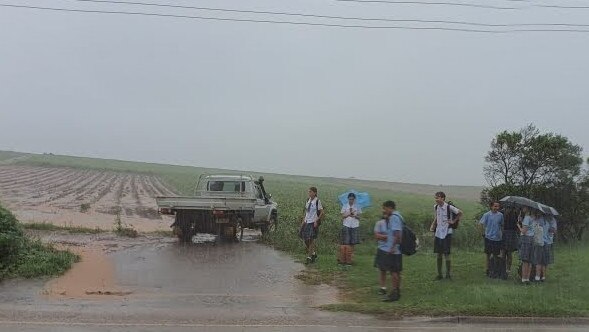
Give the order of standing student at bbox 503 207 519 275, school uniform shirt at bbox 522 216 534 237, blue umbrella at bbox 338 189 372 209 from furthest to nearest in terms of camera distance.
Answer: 1. blue umbrella at bbox 338 189 372 209
2. standing student at bbox 503 207 519 275
3. school uniform shirt at bbox 522 216 534 237

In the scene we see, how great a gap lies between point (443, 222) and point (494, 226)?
3.77ft

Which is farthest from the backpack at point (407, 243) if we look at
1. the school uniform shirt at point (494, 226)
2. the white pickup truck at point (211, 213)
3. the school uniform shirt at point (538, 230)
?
the white pickup truck at point (211, 213)

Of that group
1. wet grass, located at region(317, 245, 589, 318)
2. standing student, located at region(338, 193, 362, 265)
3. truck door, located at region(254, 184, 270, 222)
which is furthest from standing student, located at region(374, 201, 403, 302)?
truck door, located at region(254, 184, 270, 222)

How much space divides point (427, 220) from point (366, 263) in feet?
40.9

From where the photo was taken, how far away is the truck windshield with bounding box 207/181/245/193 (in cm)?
2089

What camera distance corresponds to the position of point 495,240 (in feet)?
41.0

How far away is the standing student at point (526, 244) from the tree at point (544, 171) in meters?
8.34

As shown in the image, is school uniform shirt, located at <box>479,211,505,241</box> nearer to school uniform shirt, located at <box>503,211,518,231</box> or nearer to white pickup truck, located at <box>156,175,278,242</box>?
school uniform shirt, located at <box>503,211,518,231</box>

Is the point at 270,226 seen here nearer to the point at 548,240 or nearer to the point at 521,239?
the point at 521,239

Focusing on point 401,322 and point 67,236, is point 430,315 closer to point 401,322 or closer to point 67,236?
point 401,322

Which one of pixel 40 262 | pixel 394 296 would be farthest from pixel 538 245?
pixel 40 262

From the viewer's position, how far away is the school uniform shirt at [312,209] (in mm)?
14548

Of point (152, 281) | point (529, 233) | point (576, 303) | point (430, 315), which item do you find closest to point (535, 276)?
point (529, 233)

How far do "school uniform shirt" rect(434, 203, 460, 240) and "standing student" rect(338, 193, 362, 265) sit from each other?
2343mm
